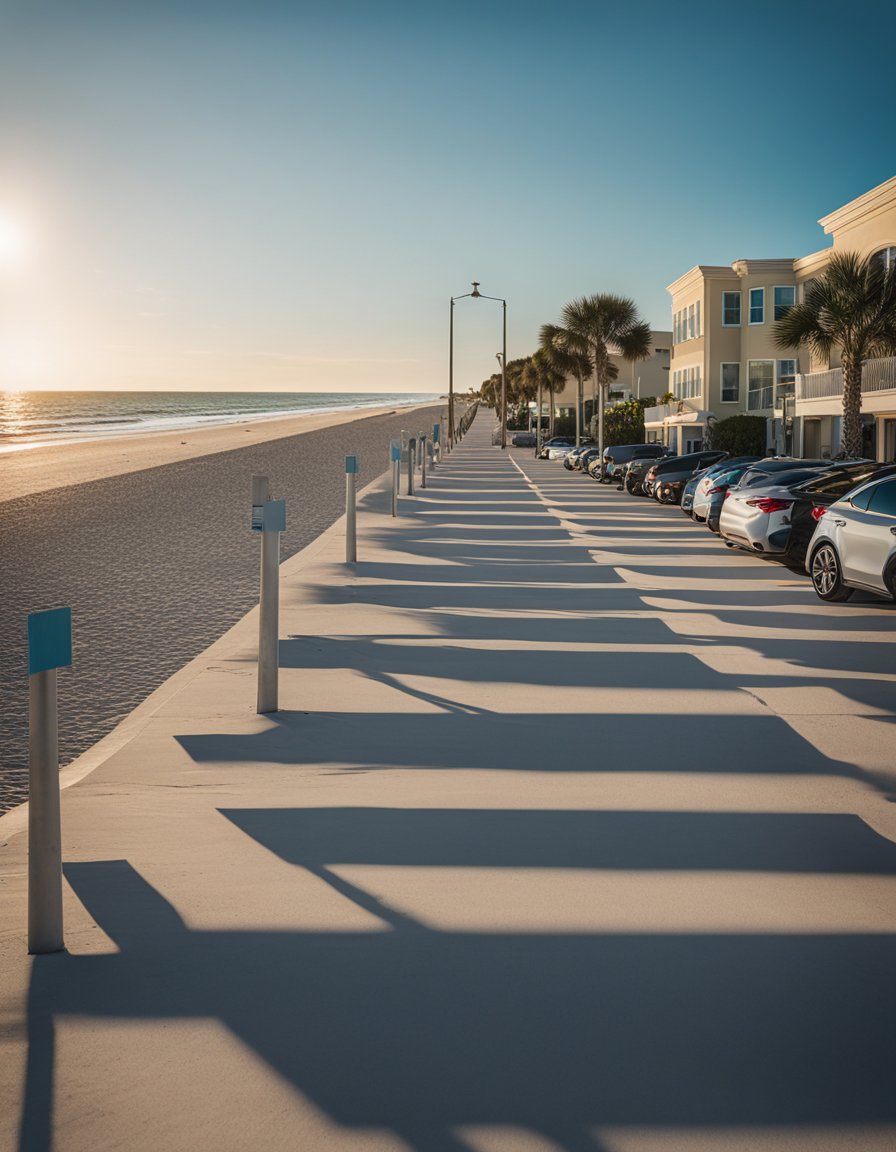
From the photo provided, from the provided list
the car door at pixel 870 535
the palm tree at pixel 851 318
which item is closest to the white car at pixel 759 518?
the car door at pixel 870 535

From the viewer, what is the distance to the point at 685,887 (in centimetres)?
492

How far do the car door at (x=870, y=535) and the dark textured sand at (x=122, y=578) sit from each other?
641 centimetres

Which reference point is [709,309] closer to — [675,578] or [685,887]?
[675,578]

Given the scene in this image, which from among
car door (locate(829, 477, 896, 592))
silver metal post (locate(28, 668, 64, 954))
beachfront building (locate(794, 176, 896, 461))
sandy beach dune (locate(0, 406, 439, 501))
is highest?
beachfront building (locate(794, 176, 896, 461))

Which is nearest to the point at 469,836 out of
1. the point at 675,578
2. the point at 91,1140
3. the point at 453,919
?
the point at 453,919

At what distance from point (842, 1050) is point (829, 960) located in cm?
63

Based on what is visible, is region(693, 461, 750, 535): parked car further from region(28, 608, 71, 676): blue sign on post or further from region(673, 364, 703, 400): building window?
region(673, 364, 703, 400): building window

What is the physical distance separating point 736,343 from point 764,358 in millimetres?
1951

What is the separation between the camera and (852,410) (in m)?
27.9

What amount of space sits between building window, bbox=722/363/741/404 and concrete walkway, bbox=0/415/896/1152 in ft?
135

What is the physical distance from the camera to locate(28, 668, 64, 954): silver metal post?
13.7 feet

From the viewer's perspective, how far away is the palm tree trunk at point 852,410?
2786 centimetres

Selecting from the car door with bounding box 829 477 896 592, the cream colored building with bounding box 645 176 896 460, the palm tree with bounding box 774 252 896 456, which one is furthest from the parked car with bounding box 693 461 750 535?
the cream colored building with bounding box 645 176 896 460

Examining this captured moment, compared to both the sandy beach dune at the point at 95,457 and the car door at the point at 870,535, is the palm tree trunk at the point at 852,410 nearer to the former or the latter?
the car door at the point at 870,535
